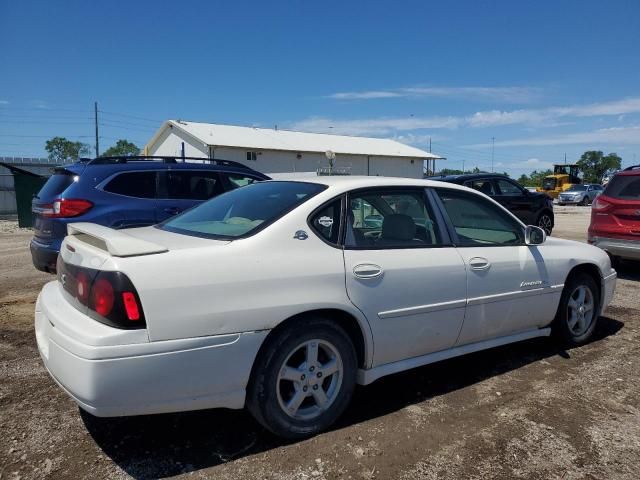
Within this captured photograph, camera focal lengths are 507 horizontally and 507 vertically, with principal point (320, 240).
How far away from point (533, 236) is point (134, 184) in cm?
446

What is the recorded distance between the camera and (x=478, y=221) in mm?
4129

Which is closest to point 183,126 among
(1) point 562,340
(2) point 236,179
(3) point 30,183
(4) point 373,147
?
(4) point 373,147

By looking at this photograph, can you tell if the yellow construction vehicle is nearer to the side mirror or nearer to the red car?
the red car

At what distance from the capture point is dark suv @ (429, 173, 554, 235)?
11.4m

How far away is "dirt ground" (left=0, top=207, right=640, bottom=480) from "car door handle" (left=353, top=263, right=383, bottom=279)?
3.10ft

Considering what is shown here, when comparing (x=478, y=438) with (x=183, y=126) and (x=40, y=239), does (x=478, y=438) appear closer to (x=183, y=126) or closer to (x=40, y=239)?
(x=40, y=239)

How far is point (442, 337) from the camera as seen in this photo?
3.55 m

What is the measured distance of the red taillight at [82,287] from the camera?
2.65 m

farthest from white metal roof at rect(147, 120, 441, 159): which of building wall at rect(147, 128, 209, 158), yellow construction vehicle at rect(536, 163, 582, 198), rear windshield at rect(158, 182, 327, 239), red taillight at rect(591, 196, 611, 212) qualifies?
rear windshield at rect(158, 182, 327, 239)

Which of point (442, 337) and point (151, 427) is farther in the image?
point (442, 337)

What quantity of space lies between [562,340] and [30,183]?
16002 mm

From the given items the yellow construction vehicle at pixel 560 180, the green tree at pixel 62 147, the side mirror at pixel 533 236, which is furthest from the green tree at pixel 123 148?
the side mirror at pixel 533 236

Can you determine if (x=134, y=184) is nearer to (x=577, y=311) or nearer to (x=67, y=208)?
(x=67, y=208)

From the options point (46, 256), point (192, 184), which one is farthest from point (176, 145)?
point (46, 256)
